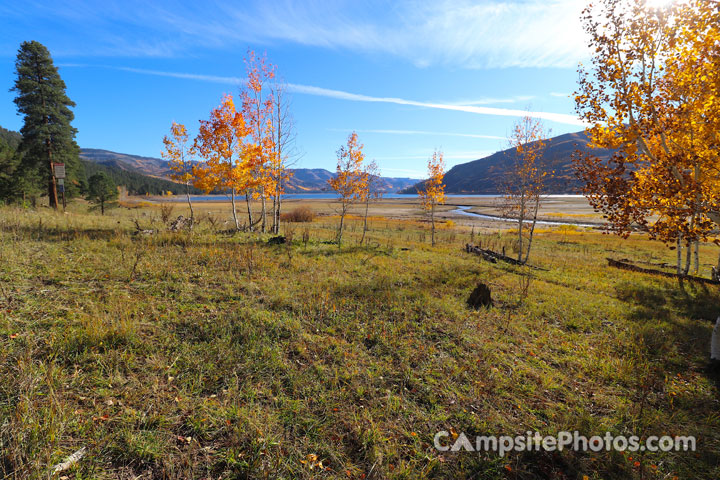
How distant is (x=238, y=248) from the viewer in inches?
475

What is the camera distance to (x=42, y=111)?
79.0 feet

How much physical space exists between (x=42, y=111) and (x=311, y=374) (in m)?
34.9

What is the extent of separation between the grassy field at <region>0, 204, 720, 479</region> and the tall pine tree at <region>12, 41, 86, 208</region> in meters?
24.1

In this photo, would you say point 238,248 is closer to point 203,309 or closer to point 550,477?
point 203,309

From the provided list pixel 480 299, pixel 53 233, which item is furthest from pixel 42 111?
pixel 480 299

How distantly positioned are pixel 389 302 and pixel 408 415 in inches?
154

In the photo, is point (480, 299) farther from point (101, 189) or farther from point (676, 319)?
point (101, 189)

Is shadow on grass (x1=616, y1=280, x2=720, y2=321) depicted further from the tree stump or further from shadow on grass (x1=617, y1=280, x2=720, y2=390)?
the tree stump

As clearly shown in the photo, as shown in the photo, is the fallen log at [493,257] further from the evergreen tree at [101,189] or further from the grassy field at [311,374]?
the evergreen tree at [101,189]

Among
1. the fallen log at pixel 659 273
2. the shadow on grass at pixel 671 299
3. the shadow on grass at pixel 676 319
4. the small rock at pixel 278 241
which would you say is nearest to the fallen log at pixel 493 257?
the shadow on grass at pixel 671 299

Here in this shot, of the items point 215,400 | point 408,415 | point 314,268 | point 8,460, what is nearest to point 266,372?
point 215,400

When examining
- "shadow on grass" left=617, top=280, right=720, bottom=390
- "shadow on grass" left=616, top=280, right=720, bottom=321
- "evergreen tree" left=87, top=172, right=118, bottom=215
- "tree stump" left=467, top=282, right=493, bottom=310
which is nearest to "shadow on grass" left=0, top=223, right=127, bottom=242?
"tree stump" left=467, top=282, right=493, bottom=310

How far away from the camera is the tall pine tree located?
23.5 metres

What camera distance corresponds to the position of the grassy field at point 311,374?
3.49m
